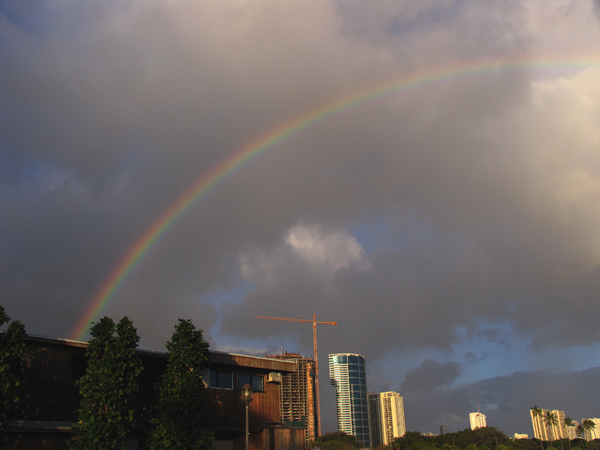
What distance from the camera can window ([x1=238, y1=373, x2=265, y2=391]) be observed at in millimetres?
32219

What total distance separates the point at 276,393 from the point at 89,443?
1574cm

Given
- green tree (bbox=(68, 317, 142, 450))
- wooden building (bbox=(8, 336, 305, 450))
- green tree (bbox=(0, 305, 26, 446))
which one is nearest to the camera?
green tree (bbox=(0, 305, 26, 446))

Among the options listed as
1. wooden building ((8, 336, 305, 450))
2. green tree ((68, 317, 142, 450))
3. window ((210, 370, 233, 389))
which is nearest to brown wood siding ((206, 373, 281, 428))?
wooden building ((8, 336, 305, 450))

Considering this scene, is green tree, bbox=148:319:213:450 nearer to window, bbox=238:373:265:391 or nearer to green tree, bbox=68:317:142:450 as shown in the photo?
green tree, bbox=68:317:142:450

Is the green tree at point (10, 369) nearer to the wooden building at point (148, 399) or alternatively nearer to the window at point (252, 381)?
the wooden building at point (148, 399)

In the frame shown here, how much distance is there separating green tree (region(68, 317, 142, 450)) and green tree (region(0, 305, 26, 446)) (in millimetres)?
2723

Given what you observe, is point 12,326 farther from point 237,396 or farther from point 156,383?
point 237,396

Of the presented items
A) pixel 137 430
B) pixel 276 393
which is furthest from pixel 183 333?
pixel 276 393

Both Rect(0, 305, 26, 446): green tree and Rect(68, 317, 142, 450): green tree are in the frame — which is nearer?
Rect(0, 305, 26, 446): green tree

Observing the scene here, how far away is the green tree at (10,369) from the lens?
62.6 ft

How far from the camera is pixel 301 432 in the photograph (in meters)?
34.0

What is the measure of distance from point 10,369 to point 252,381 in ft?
53.9

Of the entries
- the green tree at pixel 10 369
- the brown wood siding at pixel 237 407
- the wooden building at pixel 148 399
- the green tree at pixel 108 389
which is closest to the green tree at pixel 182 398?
the green tree at pixel 108 389

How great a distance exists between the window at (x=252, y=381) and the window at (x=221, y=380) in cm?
84
